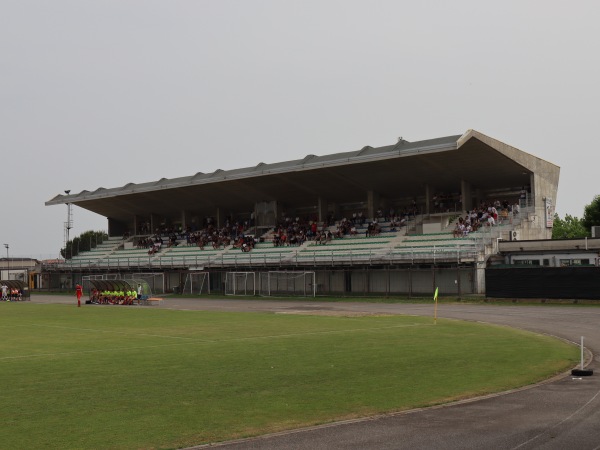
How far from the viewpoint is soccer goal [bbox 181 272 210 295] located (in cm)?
7156

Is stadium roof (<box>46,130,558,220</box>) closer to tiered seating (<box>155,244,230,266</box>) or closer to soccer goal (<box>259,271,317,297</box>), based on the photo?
tiered seating (<box>155,244,230,266</box>)

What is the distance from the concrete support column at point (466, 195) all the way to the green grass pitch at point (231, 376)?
114ft

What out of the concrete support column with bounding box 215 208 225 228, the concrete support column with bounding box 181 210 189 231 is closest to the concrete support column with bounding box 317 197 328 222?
the concrete support column with bounding box 215 208 225 228

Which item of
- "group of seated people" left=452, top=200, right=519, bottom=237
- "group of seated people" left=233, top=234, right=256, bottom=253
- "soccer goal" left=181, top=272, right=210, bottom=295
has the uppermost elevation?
"group of seated people" left=452, top=200, right=519, bottom=237

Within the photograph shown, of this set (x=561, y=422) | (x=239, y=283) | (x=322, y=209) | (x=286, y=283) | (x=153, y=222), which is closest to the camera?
(x=561, y=422)

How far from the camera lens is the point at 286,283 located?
65.6m

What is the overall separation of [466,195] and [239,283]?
23177 mm

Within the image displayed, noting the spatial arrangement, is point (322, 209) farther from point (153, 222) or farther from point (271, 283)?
point (153, 222)

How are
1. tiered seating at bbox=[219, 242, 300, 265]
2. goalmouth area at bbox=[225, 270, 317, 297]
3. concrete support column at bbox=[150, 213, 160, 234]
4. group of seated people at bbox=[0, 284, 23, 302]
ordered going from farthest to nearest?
concrete support column at bbox=[150, 213, 160, 234] → tiered seating at bbox=[219, 242, 300, 265] → goalmouth area at bbox=[225, 270, 317, 297] → group of seated people at bbox=[0, 284, 23, 302]

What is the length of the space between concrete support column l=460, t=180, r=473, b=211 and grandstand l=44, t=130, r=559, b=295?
93 millimetres

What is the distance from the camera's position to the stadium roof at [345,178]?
57.1m

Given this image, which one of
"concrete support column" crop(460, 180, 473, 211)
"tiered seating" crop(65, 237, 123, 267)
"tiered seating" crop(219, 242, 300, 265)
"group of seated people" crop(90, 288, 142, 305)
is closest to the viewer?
"group of seated people" crop(90, 288, 142, 305)

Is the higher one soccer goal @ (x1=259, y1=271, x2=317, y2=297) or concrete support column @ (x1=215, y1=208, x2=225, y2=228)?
concrete support column @ (x1=215, y1=208, x2=225, y2=228)

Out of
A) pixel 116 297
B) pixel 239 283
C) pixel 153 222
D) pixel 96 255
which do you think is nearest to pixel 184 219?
pixel 153 222
